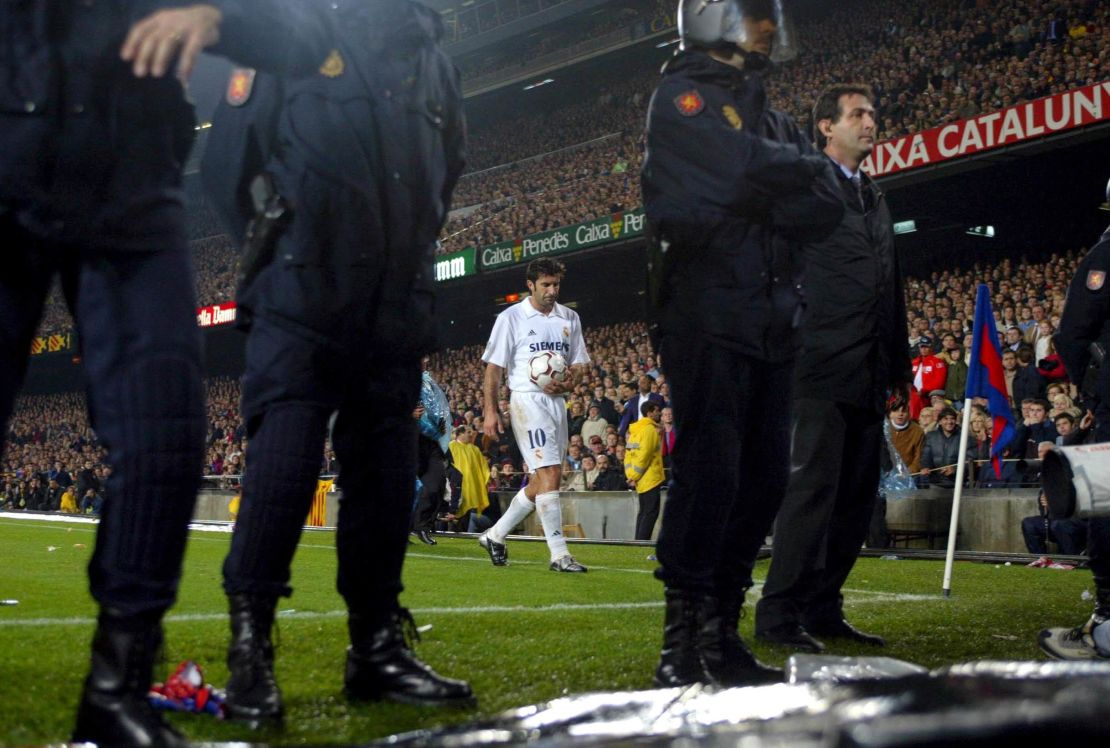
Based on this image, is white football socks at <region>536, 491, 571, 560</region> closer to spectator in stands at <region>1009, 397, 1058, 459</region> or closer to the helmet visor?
the helmet visor

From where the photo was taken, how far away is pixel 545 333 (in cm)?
811

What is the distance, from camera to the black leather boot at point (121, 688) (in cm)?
187

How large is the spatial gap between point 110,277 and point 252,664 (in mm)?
862

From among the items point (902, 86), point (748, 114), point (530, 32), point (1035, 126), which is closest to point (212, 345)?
point (530, 32)

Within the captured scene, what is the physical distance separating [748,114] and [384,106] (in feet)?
3.63

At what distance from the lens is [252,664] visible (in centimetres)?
245

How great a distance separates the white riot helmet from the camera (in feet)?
11.2

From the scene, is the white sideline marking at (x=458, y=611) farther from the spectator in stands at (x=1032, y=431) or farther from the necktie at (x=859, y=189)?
the spectator in stands at (x=1032, y=431)

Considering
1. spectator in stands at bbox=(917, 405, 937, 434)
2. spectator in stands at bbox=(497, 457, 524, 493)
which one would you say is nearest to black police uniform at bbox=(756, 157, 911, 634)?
spectator in stands at bbox=(917, 405, 937, 434)

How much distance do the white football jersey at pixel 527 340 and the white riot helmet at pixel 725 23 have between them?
184 inches

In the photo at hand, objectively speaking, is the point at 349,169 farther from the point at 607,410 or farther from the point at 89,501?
the point at 89,501

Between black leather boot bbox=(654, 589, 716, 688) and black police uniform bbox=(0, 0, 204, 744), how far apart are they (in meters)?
1.36

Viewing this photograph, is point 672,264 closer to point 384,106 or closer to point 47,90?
point 384,106

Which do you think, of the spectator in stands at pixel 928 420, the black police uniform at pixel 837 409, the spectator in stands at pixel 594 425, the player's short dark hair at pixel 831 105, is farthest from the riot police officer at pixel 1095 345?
the spectator in stands at pixel 594 425
